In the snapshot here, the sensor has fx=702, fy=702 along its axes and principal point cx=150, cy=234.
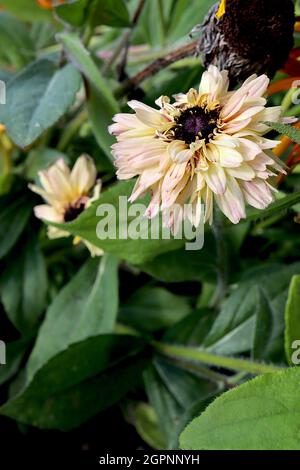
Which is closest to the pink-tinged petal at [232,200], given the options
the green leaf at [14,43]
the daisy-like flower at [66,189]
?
the daisy-like flower at [66,189]

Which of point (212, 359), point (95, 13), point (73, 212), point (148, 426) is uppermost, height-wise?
point (95, 13)

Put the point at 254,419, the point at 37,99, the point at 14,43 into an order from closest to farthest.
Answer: the point at 254,419 → the point at 37,99 → the point at 14,43

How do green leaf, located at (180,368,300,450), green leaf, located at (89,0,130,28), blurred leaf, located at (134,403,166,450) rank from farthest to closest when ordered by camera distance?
blurred leaf, located at (134,403,166,450)
green leaf, located at (89,0,130,28)
green leaf, located at (180,368,300,450)

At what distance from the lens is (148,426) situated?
2.13 feet

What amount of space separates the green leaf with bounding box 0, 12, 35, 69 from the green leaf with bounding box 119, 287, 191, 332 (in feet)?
0.92

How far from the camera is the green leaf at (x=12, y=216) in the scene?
2.12 ft

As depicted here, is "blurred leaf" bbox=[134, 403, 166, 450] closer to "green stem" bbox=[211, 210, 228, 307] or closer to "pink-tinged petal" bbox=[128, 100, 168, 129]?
"green stem" bbox=[211, 210, 228, 307]

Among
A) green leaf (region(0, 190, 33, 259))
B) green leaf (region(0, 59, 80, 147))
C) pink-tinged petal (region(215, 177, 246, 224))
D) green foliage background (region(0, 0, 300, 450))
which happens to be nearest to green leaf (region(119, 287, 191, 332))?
green foliage background (region(0, 0, 300, 450))

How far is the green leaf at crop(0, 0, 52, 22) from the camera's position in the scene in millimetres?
668

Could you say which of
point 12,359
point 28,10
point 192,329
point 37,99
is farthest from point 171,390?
point 28,10

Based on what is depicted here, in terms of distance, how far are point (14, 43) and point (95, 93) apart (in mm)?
254

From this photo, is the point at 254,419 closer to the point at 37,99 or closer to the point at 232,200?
the point at 232,200

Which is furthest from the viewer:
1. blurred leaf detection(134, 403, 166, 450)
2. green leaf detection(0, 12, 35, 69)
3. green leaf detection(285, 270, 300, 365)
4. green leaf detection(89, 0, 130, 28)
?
green leaf detection(0, 12, 35, 69)
